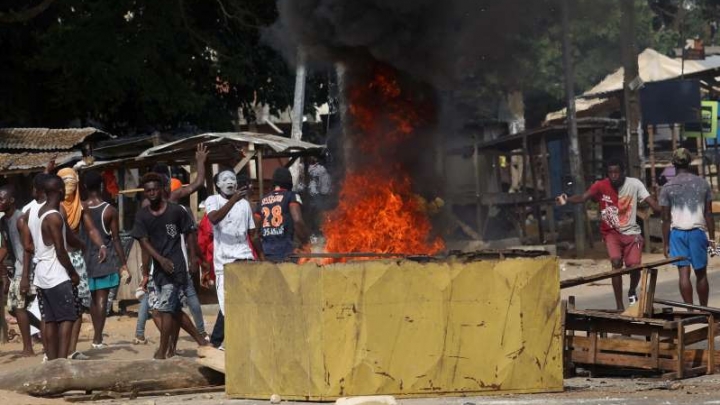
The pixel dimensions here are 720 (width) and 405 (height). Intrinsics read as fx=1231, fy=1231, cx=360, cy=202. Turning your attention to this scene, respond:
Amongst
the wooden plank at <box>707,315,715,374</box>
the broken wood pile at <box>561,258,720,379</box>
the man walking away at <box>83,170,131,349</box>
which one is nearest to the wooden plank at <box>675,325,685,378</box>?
the broken wood pile at <box>561,258,720,379</box>

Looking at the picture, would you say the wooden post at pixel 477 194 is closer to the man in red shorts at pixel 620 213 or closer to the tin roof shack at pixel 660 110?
the tin roof shack at pixel 660 110

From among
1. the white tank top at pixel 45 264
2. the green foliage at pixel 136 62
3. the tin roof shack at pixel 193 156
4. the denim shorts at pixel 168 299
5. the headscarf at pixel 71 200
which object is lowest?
the denim shorts at pixel 168 299

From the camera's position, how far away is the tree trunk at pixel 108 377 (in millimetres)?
8469

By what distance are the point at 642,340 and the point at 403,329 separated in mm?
1907

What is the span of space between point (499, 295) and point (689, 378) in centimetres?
163

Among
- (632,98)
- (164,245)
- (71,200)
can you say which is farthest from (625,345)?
(632,98)

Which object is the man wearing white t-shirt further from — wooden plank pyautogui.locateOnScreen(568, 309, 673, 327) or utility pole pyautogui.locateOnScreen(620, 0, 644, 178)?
utility pole pyautogui.locateOnScreen(620, 0, 644, 178)

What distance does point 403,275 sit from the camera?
7.75 metres

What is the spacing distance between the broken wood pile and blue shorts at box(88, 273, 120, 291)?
4.37 metres

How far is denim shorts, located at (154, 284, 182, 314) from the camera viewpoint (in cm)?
997

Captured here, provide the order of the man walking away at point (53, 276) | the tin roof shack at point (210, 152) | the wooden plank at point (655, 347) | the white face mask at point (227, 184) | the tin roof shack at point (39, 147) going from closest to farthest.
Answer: the wooden plank at point (655, 347), the man walking away at point (53, 276), the white face mask at point (227, 184), the tin roof shack at point (210, 152), the tin roof shack at point (39, 147)

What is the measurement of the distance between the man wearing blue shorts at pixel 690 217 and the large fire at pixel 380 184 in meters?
2.23

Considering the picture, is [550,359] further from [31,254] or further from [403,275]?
[31,254]

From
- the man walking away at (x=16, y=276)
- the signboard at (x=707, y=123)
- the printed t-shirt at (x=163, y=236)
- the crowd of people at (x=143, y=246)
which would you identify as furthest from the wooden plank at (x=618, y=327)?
the signboard at (x=707, y=123)
